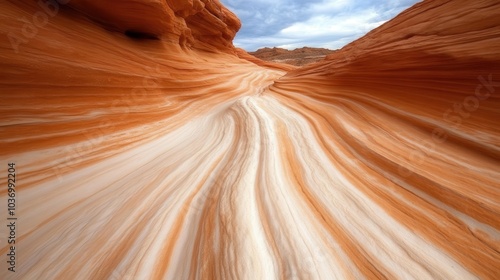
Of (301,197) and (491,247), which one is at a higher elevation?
(301,197)

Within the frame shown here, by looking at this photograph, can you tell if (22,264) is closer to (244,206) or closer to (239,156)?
(244,206)

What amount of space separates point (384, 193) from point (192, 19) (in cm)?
1274

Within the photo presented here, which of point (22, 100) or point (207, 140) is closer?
point (22, 100)

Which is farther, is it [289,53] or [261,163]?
[289,53]

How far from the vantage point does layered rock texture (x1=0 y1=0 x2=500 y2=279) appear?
150cm

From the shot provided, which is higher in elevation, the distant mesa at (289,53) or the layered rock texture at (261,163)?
the distant mesa at (289,53)

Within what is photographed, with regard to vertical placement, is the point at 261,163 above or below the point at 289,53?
below

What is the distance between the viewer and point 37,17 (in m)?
3.69

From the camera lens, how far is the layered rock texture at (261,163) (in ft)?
4.93

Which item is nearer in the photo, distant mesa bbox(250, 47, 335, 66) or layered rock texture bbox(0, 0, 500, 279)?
layered rock texture bbox(0, 0, 500, 279)

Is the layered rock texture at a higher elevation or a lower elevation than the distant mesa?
lower

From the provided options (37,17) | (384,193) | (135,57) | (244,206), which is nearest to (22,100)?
(37,17)

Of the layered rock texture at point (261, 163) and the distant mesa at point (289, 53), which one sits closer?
the layered rock texture at point (261, 163)

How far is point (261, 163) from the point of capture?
8.23ft
